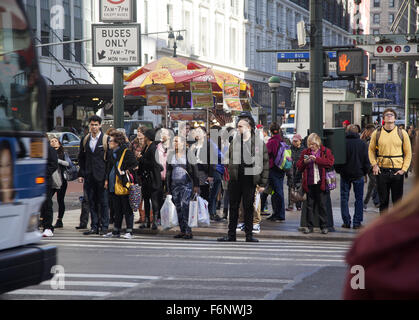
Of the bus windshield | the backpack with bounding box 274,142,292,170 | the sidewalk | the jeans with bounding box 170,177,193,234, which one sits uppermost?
the bus windshield

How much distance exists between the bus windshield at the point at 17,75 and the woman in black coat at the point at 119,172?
6081mm

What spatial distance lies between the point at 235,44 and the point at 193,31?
9733mm

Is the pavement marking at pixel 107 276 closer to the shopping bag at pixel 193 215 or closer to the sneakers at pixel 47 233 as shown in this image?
the shopping bag at pixel 193 215

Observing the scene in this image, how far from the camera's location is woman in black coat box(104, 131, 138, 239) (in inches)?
502

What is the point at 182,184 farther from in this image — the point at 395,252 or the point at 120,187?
the point at 395,252

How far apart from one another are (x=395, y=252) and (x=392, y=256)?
0.01 metres

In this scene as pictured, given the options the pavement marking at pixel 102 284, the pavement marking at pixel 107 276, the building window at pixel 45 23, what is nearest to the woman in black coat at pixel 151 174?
the pavement marking at pixel 107 276

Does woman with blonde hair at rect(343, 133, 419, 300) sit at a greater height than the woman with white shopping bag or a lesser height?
greater

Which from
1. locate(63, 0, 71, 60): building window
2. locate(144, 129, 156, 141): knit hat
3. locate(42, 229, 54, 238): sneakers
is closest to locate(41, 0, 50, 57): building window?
locate(63, 0, 71, 60): building window

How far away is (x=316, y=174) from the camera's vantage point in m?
13.0

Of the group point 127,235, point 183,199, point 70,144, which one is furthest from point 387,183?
point 70,144

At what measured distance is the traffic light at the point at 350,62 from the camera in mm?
13516

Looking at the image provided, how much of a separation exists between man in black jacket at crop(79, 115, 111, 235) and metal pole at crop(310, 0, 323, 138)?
3.58m

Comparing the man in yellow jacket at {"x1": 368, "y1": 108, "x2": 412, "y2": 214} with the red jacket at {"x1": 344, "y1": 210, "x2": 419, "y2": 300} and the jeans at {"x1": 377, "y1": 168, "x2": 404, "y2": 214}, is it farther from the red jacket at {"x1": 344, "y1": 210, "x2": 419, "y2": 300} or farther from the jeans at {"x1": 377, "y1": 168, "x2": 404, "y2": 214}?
the red jacket at {"x1": 344, "y1": 210, "x2": 419, "y2": 300}
